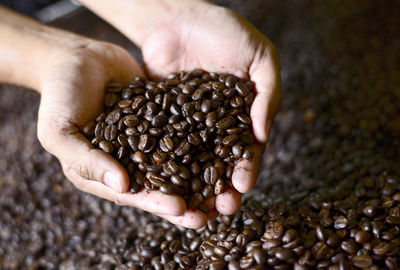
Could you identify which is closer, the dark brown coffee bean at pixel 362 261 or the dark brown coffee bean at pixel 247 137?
the dark brown coffee bean at pixel 362 261

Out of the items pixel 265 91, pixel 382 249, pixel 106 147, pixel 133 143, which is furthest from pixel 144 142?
pixel 382 249

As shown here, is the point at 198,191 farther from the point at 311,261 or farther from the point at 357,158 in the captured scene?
the point at 357,158

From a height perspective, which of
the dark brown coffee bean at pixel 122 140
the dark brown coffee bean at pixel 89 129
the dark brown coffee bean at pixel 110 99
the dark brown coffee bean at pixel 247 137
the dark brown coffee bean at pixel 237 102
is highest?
the dark brown coffee bean at pixel 237 102

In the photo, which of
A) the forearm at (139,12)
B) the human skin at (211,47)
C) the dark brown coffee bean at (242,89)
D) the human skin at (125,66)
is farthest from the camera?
the forearm at (139,12)

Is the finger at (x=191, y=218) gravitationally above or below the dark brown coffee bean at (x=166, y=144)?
below

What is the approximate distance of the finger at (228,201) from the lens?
187cm

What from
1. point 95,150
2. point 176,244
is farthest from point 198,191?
A: point 95,150

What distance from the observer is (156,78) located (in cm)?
262

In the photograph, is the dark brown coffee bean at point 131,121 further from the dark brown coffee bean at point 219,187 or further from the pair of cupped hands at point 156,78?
the dark brown coffee bean at point 219,187

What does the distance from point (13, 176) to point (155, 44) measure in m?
1.87

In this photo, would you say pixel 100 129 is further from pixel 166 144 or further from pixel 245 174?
pixel 245 174

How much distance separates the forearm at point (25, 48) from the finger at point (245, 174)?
1516 millimetres

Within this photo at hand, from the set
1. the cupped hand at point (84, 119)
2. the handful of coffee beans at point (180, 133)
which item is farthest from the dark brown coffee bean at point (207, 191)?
the cupped hand at point (84, 119)

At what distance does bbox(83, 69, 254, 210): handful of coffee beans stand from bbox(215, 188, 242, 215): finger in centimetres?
4
